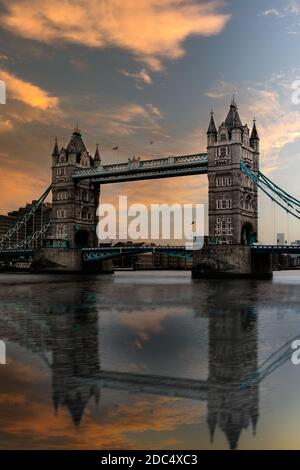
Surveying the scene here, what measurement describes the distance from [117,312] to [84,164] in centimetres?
7531

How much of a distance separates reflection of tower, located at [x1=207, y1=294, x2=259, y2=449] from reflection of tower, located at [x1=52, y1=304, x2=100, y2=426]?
7.17ft

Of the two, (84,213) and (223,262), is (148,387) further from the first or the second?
(84,213)

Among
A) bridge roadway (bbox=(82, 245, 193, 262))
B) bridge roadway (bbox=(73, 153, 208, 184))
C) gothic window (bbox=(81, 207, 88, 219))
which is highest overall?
bridge roadway (bbox=(73, 153, 208, 184))

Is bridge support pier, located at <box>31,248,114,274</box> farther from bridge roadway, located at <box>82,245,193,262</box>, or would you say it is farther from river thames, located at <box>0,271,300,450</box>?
river thames, located at <box>0,271,300,450</box>

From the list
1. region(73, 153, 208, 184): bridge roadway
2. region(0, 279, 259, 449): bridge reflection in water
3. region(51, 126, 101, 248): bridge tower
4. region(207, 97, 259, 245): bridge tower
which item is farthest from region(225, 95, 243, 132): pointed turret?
region(0, 279, 259, 449): bridge reflection in water

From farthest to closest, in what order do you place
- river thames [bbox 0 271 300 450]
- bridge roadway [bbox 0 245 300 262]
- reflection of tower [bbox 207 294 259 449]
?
bridge roadway [bbox 0 245 300 262] → reflection of tower [bbox 207 294 259 449] → river thames [bbox 0 271 300 450]

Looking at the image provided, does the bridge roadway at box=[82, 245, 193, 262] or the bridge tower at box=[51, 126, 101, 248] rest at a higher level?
the bridge tower at box=[51, 126, 101, 248]

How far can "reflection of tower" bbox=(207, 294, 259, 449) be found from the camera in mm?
7629

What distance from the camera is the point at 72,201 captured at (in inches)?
3649
